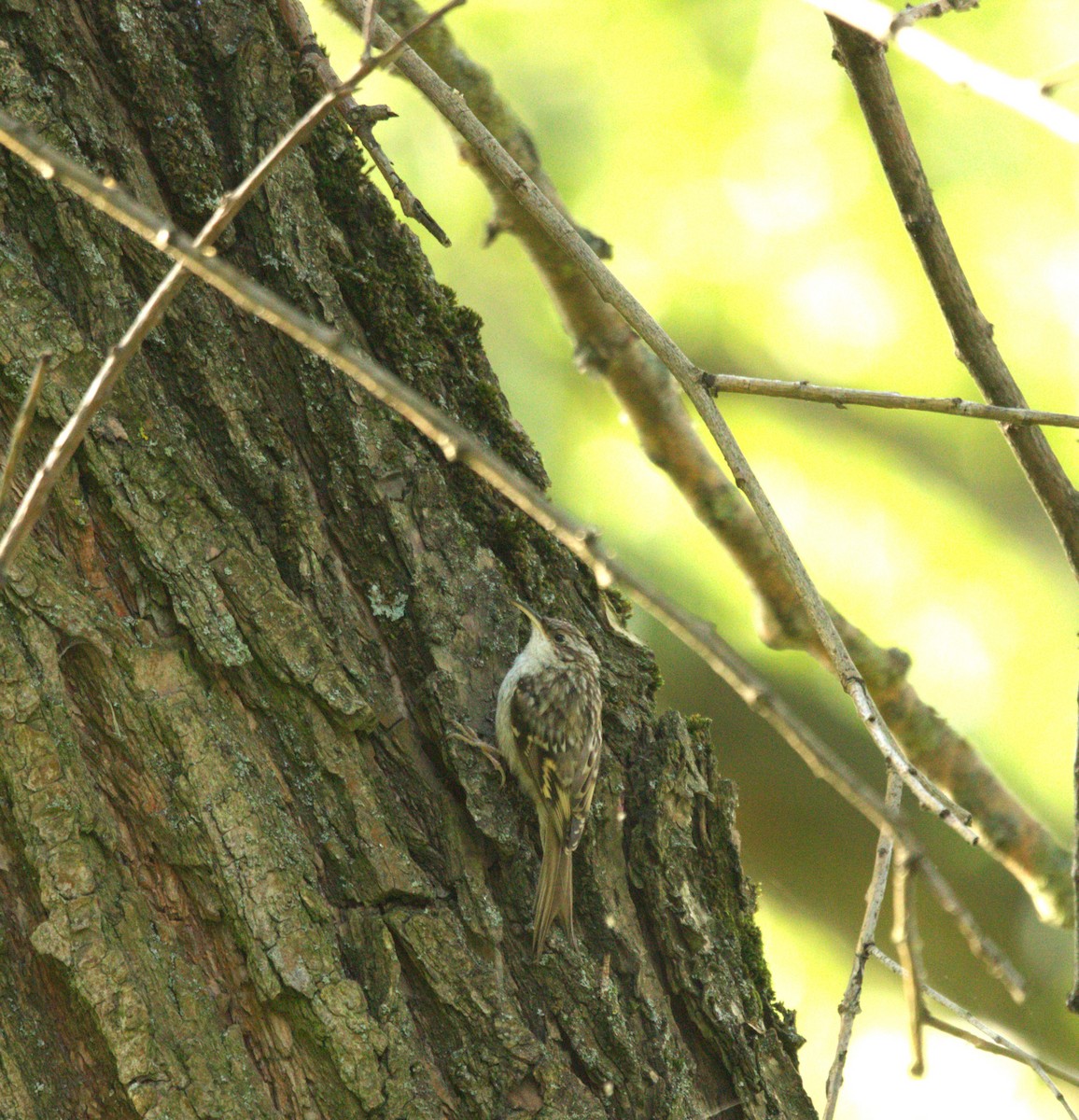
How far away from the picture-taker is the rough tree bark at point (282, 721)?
189 cm

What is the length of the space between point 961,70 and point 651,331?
3.49 feet

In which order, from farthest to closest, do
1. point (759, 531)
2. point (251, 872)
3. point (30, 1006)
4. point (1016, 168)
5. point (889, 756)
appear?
1. point (1016, 168)
2. point (759, 531)
3. point (251, 872)
4. point (30, 1006)
5. point (889, 756)

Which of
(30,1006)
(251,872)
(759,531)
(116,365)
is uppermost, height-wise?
(759,531)

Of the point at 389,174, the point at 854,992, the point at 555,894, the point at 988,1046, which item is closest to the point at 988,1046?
the point at 988,1046

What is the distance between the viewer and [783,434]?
4746 millimetres

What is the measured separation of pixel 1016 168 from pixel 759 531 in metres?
1.92

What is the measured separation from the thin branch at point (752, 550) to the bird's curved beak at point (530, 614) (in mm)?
979

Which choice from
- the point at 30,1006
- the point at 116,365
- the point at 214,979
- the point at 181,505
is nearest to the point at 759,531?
the point at 181,505

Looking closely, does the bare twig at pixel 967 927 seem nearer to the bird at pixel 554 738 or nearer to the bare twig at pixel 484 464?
the bare twig at pixel 484 464

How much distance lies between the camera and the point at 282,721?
84.0 inches

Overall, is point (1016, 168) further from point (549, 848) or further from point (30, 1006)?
point (30, 1006)

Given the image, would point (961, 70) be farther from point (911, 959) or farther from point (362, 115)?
point (362, 115)

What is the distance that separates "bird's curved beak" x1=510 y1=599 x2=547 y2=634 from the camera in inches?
100

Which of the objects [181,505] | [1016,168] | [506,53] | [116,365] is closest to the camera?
[116,365]
